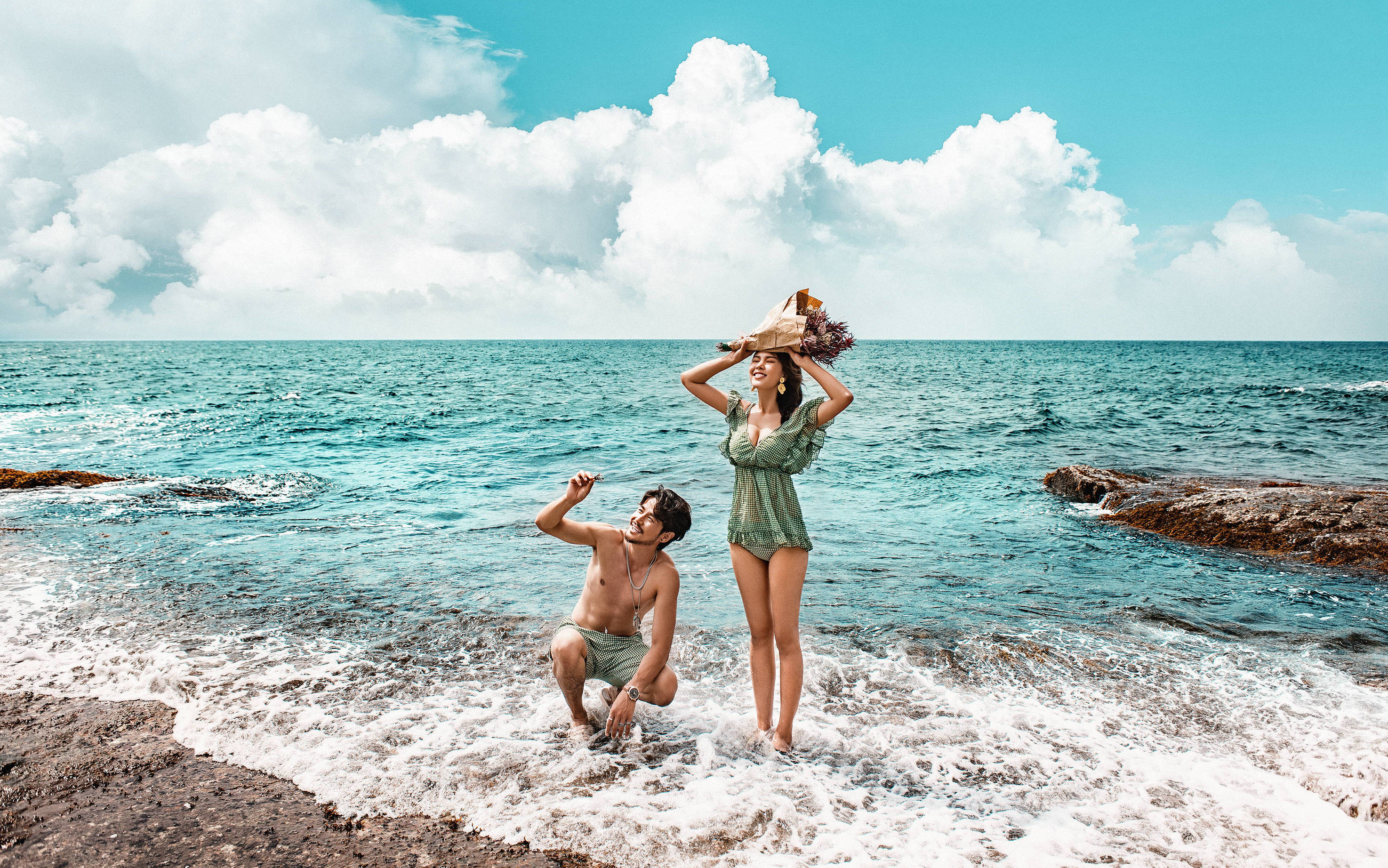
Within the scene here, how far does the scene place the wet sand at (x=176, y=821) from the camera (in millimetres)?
3203

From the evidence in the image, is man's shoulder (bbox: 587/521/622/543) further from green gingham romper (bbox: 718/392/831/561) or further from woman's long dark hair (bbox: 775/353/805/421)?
woman's long dark hair (bbox: 775/353/805/421)

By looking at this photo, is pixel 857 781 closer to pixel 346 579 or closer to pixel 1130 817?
pixel 1130 817

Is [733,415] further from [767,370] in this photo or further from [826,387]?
[826,387]

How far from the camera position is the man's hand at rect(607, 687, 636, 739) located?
13.2 feet

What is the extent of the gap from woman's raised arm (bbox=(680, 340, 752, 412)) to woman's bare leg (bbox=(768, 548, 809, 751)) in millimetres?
929

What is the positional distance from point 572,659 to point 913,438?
17.7m

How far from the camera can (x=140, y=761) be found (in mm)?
3926

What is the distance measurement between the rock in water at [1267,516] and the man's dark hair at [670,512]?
8.30m

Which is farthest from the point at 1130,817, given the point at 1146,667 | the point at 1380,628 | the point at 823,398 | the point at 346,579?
the point at 346,579

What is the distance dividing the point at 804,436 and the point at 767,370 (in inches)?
16.6

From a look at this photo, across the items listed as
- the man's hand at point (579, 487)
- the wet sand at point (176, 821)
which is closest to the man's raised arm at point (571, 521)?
the man's hand at point (579, 487)

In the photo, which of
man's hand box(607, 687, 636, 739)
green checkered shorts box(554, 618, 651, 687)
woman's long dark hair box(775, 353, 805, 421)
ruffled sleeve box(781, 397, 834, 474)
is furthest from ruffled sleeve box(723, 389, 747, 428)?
man's hand box(607, 687, 636, 739)

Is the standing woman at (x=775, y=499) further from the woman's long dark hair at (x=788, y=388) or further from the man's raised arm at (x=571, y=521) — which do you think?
the man's raised arm at (x=571, y=521)

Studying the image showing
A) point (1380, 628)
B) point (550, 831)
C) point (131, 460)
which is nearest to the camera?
point (550, 831)
